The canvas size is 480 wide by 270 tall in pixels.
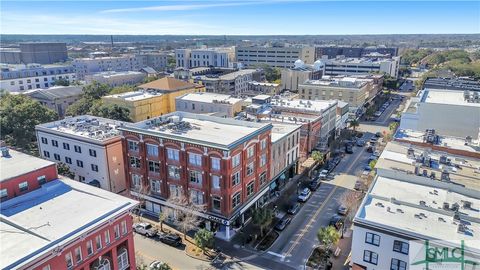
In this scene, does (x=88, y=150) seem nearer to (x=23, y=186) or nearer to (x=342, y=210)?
(x=23, y=186)

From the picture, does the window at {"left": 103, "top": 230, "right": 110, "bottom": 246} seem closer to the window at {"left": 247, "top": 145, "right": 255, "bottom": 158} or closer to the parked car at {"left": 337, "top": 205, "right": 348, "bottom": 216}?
the window at {"left": 247, "top": 145, "right": 255, "bottom": 158}

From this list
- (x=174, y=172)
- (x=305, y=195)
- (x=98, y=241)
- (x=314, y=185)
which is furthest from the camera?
(x=314, y=185)

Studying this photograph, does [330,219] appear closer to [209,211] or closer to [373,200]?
[373,200]

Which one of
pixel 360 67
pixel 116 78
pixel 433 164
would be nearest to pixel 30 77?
pixel 116 78

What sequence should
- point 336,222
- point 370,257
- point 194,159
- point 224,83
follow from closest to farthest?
point 370,257, point 194,159, point 336,222, point 224,83

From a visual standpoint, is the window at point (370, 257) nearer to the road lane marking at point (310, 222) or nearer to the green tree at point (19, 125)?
the road lane marking at point (310, 222)

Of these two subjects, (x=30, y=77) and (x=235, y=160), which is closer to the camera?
(x=235, y=160)

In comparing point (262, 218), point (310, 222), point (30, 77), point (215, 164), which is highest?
point (30, 77)
